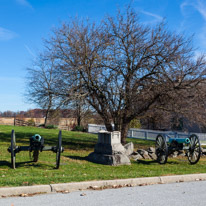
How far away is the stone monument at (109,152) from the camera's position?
37.0ft

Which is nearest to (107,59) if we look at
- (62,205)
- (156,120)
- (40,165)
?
(156,120)

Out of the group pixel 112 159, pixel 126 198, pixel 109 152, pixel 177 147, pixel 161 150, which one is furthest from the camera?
pixel 161 150

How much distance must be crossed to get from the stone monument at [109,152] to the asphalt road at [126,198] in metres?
3.88

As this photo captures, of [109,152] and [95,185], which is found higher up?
[109,152]

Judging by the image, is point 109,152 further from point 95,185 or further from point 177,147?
point 95,185

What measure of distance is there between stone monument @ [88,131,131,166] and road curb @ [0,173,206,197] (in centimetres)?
319

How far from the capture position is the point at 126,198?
245 inches

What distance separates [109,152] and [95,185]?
4.38 m

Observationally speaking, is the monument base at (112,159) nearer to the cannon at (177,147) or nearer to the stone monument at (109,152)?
the stone monument at (109,152)

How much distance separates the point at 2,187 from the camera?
20.7 ft

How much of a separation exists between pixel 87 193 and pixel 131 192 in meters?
1.00

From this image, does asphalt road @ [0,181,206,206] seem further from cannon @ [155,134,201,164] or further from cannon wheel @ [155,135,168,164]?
cannon wheel @ [155,135,168,164]

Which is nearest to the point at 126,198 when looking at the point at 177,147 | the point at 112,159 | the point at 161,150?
the point at 112,159

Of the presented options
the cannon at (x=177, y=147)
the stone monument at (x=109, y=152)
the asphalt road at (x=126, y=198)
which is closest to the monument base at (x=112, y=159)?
the stone monument at (x=109, y=152)
